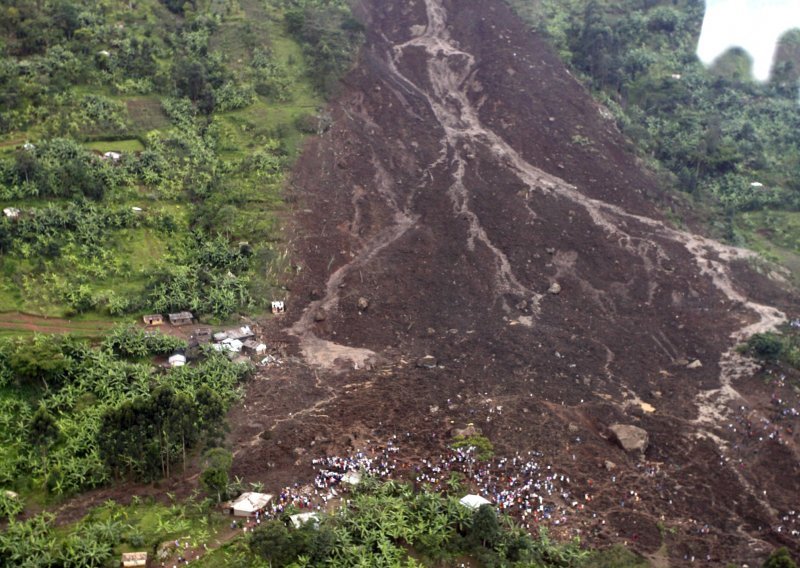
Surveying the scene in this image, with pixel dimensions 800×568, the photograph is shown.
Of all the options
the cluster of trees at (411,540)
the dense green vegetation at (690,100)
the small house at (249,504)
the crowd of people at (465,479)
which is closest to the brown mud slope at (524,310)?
the crowd of people at (465,479)

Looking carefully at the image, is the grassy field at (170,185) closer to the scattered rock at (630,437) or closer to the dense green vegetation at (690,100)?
the scattered rock at (630,437)

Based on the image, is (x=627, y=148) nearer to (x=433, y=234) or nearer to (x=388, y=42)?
(x=433, y=234)

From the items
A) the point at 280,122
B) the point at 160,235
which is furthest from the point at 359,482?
the point at 280,122

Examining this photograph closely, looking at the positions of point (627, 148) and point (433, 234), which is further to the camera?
point (627, 148)

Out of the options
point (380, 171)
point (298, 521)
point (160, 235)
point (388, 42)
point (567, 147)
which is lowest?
point (298, 521)

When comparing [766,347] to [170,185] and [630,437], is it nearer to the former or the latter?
[630,437]

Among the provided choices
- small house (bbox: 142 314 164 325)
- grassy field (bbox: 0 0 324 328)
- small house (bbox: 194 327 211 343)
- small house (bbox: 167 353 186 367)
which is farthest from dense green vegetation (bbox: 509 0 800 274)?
small house (bbox: 142 314 164 325)
